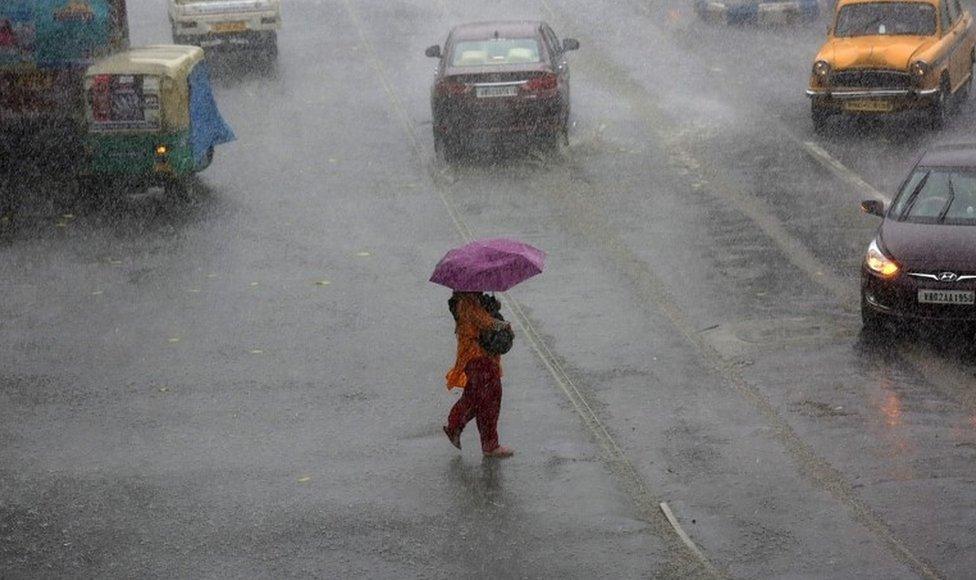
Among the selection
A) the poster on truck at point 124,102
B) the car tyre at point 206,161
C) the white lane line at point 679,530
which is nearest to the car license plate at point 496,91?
the car tyre at point 206,161

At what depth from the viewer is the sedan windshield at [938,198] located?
14.3 m

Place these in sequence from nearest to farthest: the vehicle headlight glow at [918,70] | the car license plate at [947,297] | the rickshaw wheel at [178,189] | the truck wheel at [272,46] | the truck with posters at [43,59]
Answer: the car license plate at [947,297] → the rickshaw wheel at [178,189] → the truck with posters at [43,59] → the vehicle headlight glow at [918,70] → the truck wheel at [272,46]

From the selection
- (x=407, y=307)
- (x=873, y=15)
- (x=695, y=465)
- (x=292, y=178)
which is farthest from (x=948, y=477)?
(x=873, y=15)

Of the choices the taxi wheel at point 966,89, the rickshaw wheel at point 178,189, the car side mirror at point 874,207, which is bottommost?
the rickshaw wheel at point 178,189

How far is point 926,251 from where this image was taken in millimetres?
13664

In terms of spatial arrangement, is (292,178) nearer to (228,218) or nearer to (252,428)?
(228,218)

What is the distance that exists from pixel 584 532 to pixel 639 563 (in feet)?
1.95

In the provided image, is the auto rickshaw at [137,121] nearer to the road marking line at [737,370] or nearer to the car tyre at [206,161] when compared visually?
the car tyre at [206,161]

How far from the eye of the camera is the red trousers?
36.3ft

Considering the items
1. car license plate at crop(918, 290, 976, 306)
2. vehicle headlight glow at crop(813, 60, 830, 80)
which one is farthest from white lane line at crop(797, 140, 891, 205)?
car license plate at crop(918, 290, 976, 306)

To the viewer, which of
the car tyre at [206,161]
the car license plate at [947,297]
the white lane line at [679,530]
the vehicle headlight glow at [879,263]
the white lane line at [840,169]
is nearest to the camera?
the white lane line at [679,530]

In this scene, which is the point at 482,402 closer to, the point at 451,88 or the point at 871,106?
the point at 451,88

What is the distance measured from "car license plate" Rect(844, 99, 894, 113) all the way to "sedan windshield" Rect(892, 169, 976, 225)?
804 cm

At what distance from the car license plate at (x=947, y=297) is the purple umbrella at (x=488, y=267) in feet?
13.0
